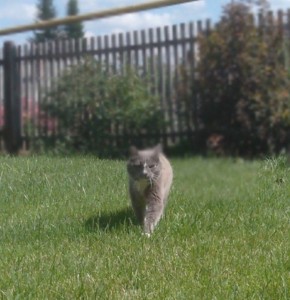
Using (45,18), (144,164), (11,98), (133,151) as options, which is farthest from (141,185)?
(45,18)

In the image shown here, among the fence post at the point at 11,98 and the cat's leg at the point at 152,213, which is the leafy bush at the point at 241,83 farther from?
the cat's leg at the point at 152,213

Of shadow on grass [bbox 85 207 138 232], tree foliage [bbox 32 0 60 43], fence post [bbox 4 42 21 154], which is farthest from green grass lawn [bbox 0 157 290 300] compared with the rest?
tree foliage [bbox 32 0 60 43]

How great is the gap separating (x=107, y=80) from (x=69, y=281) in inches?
22.4

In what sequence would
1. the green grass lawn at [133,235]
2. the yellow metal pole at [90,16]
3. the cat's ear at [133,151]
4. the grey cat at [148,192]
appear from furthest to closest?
the grey cat at [148,192], the green grass lawn at [133,235], the cat's ear at [133,151], the yellow metal pole at [90,16]

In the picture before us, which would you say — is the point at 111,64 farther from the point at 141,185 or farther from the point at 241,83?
the point at 141,185

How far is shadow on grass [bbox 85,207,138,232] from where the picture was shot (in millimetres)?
1940

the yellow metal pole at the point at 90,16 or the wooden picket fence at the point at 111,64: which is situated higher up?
the yellow metal pole at the point at 90,16

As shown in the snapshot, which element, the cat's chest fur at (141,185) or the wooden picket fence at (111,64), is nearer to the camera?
the wooden picket fence at (111,64)

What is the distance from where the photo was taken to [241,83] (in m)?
1.26

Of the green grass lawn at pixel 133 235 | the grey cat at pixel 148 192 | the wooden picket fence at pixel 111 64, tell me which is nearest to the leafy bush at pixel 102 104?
the wooden picket fence at pixel 111 64

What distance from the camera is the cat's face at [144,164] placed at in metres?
1.47

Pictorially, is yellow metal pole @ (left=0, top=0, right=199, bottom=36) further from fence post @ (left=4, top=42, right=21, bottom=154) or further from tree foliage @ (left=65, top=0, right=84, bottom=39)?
fence post @ (left=4, top=42, right=21, bottom=154)

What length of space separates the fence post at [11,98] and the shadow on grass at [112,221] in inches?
24.5

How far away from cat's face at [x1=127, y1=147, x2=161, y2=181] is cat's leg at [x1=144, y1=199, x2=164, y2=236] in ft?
0.25
